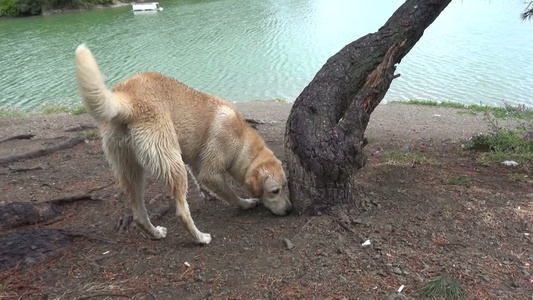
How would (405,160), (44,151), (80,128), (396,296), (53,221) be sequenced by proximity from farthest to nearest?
(80,128), (44,151), (405,160), (53,221), (396,296)

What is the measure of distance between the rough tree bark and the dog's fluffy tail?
195cm

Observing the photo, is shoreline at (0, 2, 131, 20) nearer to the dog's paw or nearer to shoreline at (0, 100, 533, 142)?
Answer: shoreline at (0, 100, 533, 142)

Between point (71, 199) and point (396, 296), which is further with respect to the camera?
point (71, 199)

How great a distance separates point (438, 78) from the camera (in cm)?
1894

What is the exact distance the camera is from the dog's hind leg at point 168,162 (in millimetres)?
3967

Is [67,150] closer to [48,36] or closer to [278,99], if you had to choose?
[278,99]

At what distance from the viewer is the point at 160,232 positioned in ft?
14.8

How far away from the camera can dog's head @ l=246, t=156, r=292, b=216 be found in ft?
15.7

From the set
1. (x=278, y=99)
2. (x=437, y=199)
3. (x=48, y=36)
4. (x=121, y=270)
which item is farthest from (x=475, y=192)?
(x=48, y=36)

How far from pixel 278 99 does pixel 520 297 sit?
13.7 metres

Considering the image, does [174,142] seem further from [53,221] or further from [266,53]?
[266,53]

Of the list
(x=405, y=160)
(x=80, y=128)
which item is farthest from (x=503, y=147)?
(x=80, y=128)

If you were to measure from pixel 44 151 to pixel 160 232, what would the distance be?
4303mm

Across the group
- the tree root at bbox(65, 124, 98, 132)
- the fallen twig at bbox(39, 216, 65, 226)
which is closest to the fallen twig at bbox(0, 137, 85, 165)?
the tree root at bbox(65, 124, 98, 132)
